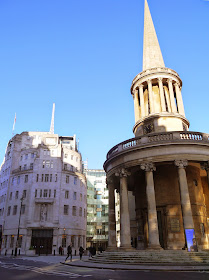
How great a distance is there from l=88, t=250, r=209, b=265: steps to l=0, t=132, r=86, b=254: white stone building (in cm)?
3717

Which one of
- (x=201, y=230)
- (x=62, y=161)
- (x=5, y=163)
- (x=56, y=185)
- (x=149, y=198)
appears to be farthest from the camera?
(x=5, y=163)

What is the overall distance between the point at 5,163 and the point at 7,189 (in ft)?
30.1

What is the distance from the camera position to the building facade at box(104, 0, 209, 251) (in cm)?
2205

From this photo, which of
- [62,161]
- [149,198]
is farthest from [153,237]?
[62,161]

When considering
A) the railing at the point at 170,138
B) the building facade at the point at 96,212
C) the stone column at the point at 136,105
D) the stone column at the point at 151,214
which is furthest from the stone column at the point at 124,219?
the building facade at the point at 96,212

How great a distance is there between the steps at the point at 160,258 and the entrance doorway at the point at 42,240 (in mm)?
38092

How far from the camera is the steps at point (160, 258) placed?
17.7 m

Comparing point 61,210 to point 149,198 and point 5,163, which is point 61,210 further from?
point 149,198

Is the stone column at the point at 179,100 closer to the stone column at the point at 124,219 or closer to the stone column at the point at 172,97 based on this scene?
the stone column at the point at 172,97

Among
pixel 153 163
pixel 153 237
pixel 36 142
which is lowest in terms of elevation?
pixel 153 237

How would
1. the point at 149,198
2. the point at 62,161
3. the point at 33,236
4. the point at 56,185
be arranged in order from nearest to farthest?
the point at 149,198
the point at 33,236
the point at 56,185
the point at 62,161

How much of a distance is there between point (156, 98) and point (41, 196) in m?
38.0

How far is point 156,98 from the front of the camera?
33062mm

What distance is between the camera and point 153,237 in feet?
67.6
